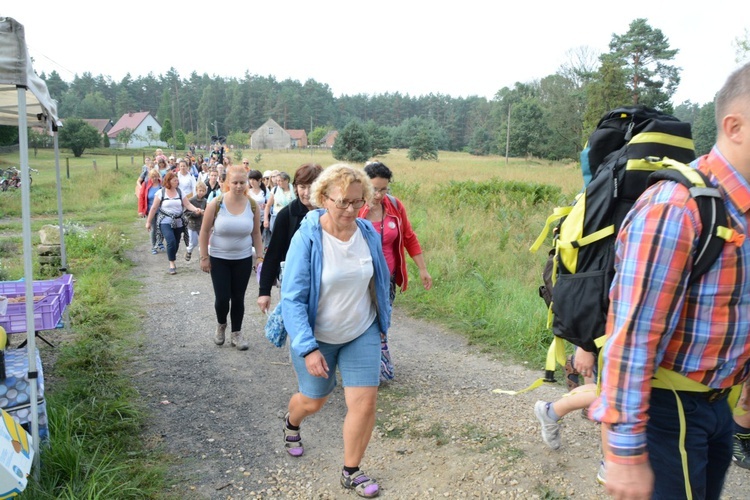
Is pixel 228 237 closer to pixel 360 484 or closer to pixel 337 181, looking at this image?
pixel 337 181

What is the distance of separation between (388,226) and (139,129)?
95.2 metres

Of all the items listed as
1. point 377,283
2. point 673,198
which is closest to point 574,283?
point 673,198

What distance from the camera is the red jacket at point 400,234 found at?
4.84m

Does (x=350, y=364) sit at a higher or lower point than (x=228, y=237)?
lower

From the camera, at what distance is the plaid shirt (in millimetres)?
1543

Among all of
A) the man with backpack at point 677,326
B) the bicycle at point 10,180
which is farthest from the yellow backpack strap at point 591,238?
the bicycle at point 10,180

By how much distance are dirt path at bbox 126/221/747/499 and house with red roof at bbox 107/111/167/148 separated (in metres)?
83.6

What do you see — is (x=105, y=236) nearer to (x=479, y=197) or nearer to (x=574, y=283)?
(x=479, y=197)

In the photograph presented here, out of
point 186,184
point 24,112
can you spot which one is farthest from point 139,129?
point 24,112

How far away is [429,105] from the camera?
393ft

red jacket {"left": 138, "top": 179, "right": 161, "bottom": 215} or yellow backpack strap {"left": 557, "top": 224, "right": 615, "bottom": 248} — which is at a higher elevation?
yellow backpack strap {"left": 557, "top": 224, "right": 615, "bottom": 248}

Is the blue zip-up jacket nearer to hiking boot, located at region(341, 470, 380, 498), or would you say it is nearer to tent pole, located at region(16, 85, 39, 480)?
hiking boot, located at region(341, 470, 380, 498)

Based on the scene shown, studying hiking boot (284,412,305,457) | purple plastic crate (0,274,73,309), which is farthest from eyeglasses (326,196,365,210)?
purple plastic crate (0,274,73,309)

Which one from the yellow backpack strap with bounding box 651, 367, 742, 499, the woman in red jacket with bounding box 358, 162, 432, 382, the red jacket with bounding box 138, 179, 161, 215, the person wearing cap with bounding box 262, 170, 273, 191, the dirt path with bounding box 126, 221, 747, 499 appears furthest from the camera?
the red jacket with bounding box 138, 179, 161, 215
